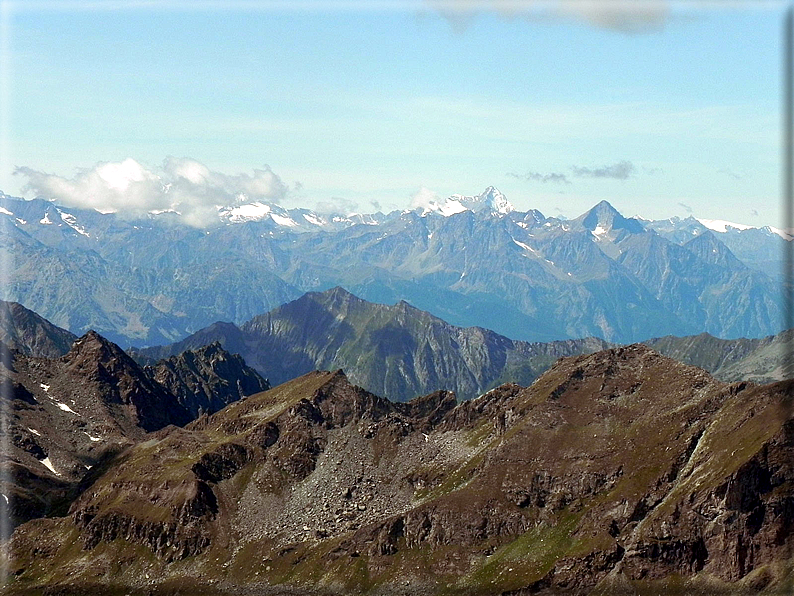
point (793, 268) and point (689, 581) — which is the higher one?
point (793, 268)

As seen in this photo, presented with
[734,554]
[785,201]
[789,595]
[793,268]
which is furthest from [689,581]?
[785,201]

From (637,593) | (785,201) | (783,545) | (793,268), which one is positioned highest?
(785,201)

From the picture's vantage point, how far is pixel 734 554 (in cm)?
19738

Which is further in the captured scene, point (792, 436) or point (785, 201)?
point (792, 436)

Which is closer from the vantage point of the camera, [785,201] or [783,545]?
[785,201]

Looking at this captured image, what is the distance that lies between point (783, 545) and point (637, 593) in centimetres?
2915

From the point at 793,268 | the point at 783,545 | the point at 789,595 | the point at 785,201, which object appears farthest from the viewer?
the point at 783,545

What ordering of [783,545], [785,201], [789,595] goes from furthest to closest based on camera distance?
[783,545] < [789,595] < [785,201]

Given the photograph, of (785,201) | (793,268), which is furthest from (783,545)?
(785,201)

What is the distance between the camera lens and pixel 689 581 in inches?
7849

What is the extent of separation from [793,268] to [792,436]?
126 meters

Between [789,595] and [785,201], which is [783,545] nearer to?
[789,595]

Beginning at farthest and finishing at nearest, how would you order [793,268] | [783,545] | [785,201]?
[783,545]
[793,268]
[785,201]

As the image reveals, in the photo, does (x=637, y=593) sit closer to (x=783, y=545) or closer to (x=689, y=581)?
(x=689, y=581)
